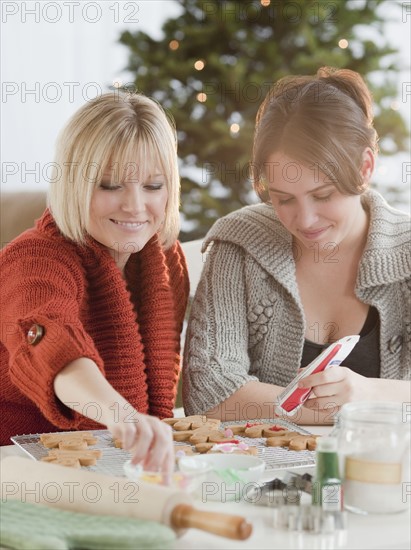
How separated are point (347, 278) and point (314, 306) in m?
0.10

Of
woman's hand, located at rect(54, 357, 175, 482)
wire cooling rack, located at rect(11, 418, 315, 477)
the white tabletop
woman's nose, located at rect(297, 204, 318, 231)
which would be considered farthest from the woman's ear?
the white tabletop

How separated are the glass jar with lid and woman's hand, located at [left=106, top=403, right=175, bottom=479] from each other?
0.22 m

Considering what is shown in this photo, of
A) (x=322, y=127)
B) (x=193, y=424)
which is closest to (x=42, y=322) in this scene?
(x=193, y=424)

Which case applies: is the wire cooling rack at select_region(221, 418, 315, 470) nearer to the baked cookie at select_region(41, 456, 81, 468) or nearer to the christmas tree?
the baked cookie at select_region(41, 456, 81, 468)

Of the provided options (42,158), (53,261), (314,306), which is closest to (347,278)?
(314,306)

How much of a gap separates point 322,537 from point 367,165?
1.03 m

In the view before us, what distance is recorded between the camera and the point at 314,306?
195 centimetres

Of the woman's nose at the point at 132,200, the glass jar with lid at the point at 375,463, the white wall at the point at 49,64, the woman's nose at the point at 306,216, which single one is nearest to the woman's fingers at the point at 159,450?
the glass jar with lid at the point at 375,463

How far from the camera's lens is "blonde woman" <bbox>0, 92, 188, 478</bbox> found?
1509 mm

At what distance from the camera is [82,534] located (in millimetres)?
939

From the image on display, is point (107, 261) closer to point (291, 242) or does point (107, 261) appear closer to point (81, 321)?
point (81, 321)

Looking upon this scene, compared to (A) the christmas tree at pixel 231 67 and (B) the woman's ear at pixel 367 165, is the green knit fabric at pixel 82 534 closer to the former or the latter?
(B) the woman's ear at pixel 367 165

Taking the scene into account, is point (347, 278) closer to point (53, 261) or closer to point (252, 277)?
point (252, 277)

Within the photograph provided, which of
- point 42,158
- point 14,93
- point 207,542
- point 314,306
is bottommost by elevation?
point 207,542
